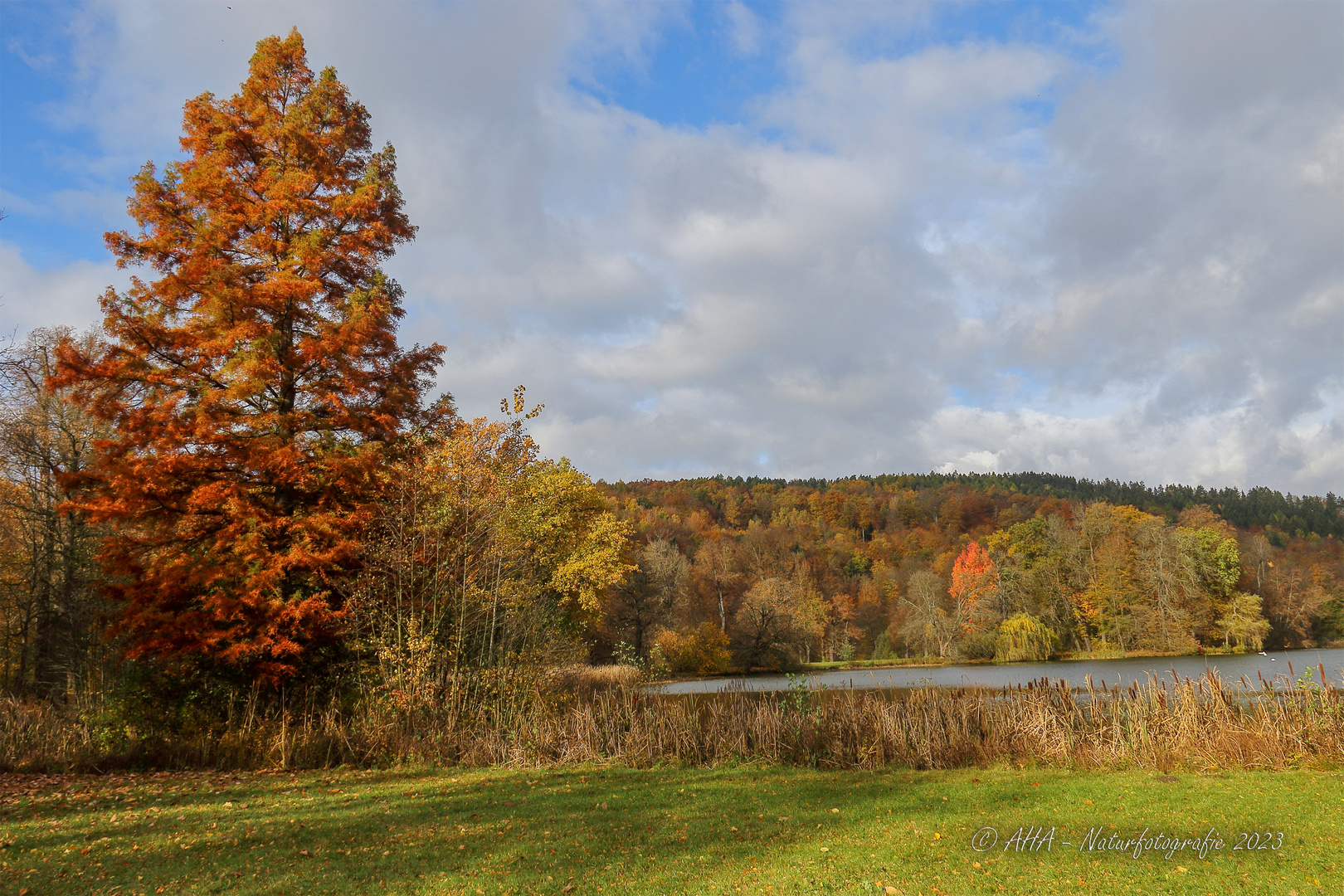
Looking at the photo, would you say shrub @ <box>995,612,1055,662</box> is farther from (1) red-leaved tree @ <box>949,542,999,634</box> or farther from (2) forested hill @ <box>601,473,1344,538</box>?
(2) forested hill @ <box>601,473,1344,538</box>

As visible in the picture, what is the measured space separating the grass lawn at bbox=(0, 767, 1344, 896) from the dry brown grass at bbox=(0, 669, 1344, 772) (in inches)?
35.1

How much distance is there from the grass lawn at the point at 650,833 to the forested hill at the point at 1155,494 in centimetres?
8889

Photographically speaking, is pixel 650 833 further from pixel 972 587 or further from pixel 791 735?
pixel 972 587

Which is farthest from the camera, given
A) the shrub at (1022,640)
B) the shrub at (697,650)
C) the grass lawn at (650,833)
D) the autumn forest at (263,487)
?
the shrub at (1022,640)

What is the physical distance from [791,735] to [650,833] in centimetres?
603

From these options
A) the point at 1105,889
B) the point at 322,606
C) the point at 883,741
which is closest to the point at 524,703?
the point at 322,606

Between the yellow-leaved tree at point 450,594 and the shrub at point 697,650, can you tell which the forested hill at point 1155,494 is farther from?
the yellow-leaved tree at point 450,594

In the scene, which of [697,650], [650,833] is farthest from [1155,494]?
[650,833]

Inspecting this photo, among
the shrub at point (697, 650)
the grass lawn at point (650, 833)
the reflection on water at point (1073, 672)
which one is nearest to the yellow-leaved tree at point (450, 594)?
the grass lawn at point (650, 833)

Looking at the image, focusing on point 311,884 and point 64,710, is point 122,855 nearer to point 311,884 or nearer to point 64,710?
point 311,884

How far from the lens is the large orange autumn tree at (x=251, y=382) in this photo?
490 inches

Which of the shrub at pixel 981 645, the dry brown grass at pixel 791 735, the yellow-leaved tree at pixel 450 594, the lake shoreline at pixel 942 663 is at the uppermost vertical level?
the yellow-leaved tree at pixel 450 594

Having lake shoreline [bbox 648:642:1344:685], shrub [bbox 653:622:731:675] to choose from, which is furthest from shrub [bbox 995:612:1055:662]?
shrub [bbox 653:622:731:675]

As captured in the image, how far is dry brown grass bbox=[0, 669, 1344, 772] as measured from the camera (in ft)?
38.0
